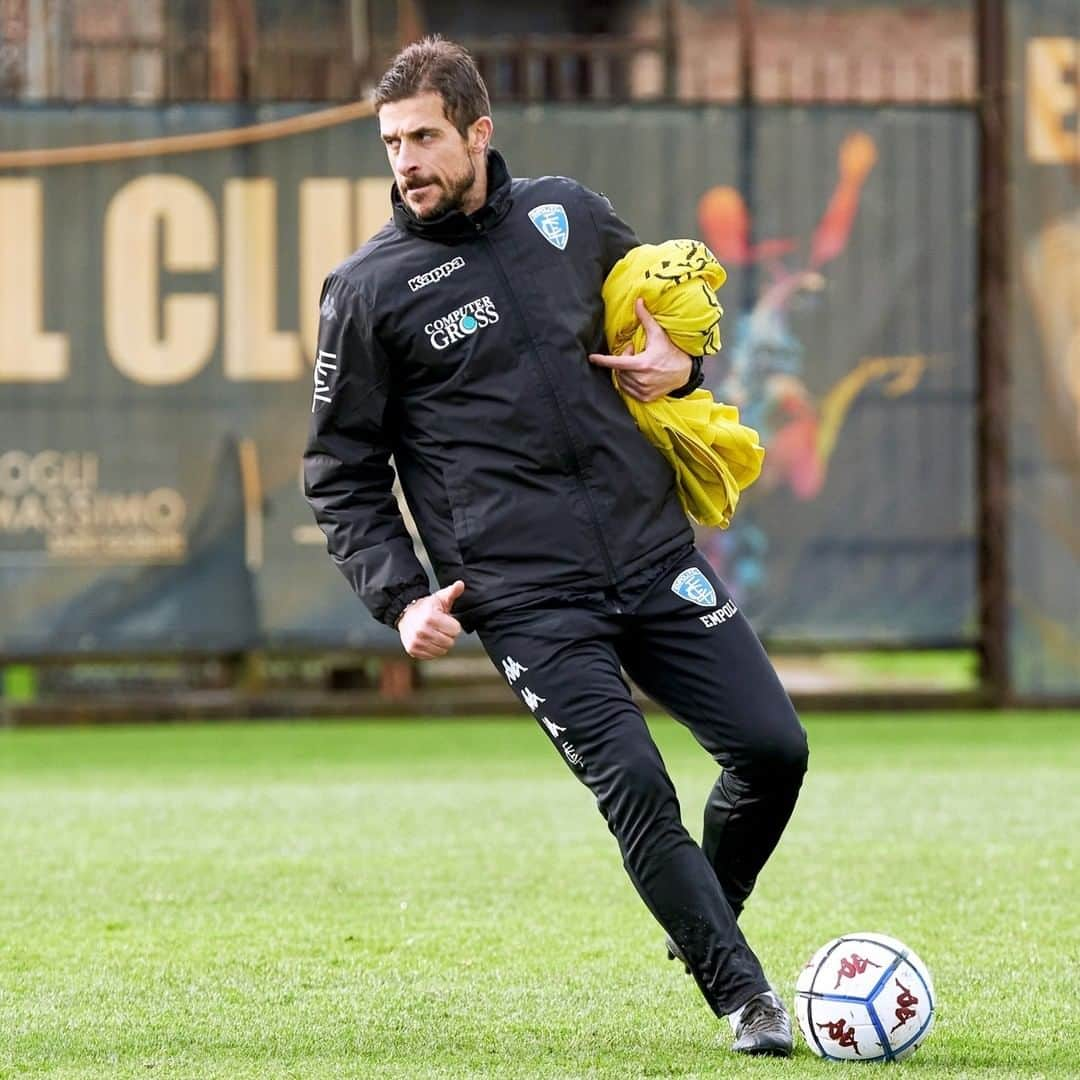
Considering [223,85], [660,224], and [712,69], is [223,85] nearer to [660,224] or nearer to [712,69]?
[660,224]

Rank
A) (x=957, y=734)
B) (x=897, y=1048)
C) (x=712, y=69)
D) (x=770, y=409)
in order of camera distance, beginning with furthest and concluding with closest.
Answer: (x=712, y=69), (x=770, y=409), (x=957, y=734), (x=897, y=1048)

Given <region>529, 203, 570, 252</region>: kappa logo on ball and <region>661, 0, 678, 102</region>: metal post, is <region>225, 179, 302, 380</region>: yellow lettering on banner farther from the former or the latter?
<region>529, 203, 570, 252</region>: kappa logo on ball

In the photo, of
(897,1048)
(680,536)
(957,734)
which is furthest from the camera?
(957,734)

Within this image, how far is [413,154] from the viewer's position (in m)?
4.95

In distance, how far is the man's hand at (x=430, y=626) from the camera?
4.90m

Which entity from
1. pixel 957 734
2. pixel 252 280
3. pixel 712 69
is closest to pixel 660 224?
pixel 252 280

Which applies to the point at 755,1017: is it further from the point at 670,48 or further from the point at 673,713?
the point at 670,48

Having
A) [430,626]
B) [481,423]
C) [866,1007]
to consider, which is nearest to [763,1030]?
[866,1007]

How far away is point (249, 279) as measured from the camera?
14.2 m

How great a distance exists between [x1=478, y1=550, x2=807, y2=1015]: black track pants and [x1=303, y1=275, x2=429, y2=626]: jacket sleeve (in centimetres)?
27

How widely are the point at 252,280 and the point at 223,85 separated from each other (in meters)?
1.29

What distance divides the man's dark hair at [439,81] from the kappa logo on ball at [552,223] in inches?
12.1

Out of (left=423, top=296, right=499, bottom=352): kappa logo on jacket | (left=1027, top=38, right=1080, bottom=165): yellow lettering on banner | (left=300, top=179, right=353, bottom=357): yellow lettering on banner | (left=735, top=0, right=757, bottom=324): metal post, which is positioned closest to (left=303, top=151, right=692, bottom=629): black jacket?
(left=423, top=296, right=499, bottom=352): kappa logo on jacket

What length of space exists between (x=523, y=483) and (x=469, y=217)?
0.62 m
